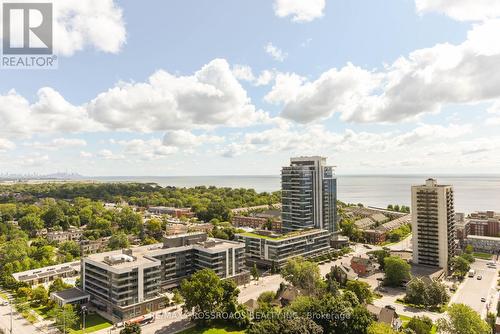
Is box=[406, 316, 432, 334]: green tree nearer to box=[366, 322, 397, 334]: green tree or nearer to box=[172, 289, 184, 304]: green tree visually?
box=[366, 322, 397, 334]: green tree

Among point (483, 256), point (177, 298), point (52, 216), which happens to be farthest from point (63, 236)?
point (483, 256)


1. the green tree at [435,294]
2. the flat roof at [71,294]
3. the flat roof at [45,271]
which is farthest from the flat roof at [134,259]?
the green tree at [435,294]

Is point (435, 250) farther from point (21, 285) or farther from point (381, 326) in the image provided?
point (21, 285)

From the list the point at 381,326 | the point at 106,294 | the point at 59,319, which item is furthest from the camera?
the point at 106,294

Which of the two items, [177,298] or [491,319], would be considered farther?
[177,298]

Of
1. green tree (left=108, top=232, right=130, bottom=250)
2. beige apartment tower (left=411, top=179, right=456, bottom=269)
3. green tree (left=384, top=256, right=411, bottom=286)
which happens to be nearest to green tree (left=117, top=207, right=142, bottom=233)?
green tree (left=108, top=232, right=130, bottom=250)

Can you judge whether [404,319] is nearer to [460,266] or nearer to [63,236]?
[460,266]

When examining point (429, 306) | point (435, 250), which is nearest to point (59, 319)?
point (429, 306)
